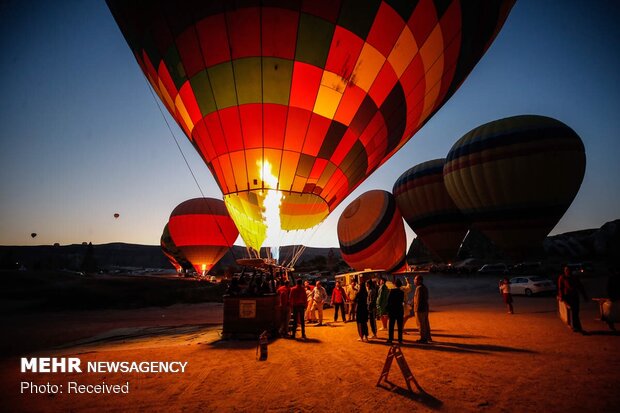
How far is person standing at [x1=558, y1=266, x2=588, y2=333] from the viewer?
23.6ft

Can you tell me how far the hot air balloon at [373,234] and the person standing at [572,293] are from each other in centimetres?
1427

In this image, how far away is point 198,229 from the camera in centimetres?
3250

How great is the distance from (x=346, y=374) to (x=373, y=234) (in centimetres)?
1763


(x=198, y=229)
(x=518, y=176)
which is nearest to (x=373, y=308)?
(x=518, y=176)

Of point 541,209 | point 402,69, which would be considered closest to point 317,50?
point 402,69

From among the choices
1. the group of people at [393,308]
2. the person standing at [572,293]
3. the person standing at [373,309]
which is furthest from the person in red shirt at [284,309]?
the person standing at [572,293]

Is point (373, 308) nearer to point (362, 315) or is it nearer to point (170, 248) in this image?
point (362, 315)

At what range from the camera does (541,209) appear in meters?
18.3

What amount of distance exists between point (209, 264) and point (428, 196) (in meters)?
24.9

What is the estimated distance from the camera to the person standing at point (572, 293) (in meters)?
7.21

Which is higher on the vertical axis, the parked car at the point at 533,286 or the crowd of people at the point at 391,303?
the crowd of people at the point at 391,303

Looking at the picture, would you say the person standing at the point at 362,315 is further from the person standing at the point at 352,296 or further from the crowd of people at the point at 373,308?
the person standing at the point at 352,296

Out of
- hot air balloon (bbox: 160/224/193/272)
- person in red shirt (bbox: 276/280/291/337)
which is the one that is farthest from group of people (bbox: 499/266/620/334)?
hot air balloon (bbox: 160/224/193/272)

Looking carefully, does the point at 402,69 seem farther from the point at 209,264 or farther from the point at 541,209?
the point at 209,264
